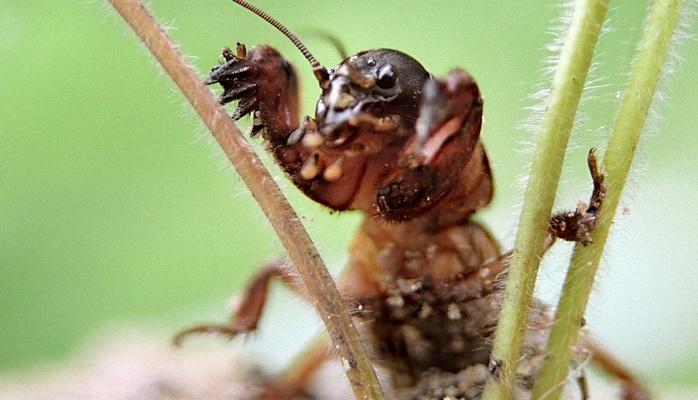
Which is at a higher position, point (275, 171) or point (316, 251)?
point (275, 171)

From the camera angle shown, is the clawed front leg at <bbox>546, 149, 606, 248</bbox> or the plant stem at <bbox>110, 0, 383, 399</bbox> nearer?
the plant stem at <bbox>110, 0, 383, 399</bbox>

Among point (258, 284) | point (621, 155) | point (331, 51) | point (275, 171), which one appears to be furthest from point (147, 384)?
point (331, 51)

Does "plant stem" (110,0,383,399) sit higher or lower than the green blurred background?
lower

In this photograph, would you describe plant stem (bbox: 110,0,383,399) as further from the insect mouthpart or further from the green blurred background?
the green blurred background

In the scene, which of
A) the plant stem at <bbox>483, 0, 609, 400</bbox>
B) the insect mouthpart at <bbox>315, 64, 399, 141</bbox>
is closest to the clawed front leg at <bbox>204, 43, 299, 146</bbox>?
the insect mouthpart at <bbox>315, 64, 399, 141</bbox>

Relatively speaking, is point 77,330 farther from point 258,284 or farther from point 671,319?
point 671,319

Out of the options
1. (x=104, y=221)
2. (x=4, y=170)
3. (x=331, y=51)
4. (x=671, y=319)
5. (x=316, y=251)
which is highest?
(x=331, y=51)

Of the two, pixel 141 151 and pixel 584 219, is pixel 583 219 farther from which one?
pixel 141 151
